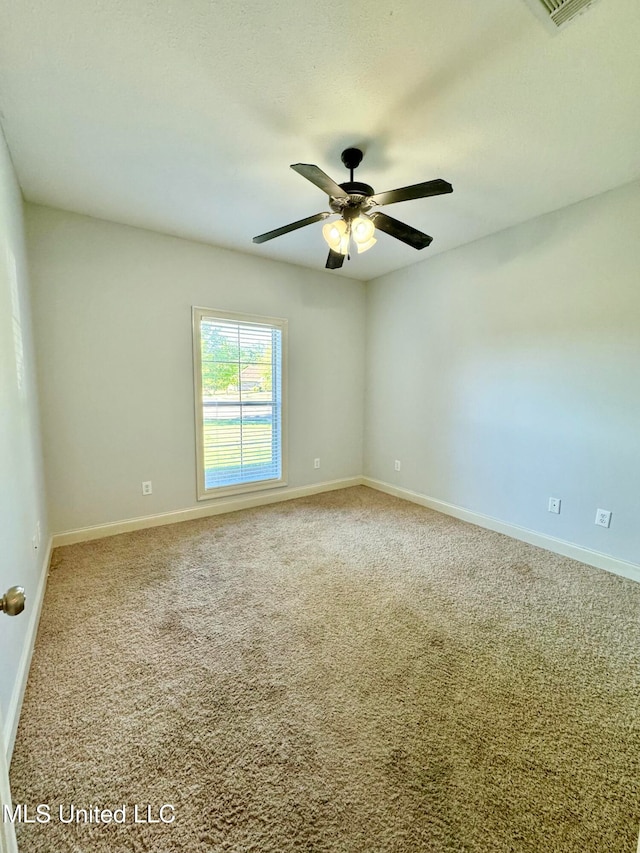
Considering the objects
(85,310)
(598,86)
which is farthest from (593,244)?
(85,310)

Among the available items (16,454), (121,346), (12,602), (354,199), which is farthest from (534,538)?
(121,346)

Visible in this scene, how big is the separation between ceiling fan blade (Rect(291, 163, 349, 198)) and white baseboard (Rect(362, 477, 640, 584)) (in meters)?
2.87

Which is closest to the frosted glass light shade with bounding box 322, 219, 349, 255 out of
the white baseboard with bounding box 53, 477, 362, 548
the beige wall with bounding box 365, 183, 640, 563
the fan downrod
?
the fan downrod

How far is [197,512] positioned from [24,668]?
192 cm

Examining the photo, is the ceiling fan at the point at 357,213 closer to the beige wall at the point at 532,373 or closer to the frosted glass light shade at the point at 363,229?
the frosted glass light shade at the point at 363,229

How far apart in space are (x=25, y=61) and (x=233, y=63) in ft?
2.89

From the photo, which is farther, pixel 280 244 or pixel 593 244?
pixel 280 244

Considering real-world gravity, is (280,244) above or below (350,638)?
above

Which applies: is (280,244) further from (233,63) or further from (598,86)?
(598,86)

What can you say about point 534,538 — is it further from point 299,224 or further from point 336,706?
point 299,224

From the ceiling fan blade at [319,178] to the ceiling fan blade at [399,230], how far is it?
0.25 metres

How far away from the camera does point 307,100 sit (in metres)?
1.66

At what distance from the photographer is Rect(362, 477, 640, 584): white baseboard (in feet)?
8.04

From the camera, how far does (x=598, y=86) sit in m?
1.58
